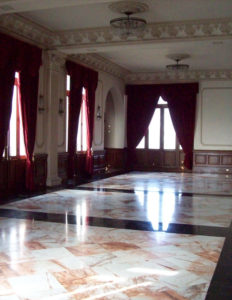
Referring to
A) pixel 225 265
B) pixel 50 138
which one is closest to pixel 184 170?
pixel 50 138

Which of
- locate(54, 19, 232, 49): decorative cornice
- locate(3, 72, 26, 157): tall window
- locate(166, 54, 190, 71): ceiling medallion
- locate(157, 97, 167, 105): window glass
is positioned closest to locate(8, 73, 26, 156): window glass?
locate(3, 72, 26, 157): tall window

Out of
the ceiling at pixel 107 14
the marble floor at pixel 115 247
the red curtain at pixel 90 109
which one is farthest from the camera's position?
the red curtain at pixel 90 109

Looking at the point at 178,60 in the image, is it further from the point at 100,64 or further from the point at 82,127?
the point at 82,127

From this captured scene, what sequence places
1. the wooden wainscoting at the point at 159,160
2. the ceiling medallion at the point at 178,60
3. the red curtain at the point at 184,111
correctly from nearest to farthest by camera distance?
the ceiling medallion at the point at 178,60 < the red curtain at the point at 184,111 < the wooden wainscoting at the point at 159,160

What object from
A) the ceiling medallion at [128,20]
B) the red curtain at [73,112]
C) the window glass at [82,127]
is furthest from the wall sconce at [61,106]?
the ceiling medallion at [128,20]

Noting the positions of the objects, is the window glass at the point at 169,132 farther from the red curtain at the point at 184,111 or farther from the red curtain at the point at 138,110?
the red curtain at the point at 138,110

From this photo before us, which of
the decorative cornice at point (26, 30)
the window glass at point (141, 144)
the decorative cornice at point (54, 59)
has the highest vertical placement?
the decorative cornice at point (26, 30)

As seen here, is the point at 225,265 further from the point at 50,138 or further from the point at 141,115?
the point at 141,115

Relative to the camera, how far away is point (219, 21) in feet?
25.6

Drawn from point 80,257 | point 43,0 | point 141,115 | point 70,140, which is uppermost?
point 43,0

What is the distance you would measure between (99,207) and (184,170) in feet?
24.8

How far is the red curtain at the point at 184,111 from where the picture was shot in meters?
13.7

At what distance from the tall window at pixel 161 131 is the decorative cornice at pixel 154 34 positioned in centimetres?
586

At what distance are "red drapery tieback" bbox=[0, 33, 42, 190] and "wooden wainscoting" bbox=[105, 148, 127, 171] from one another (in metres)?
5.89
